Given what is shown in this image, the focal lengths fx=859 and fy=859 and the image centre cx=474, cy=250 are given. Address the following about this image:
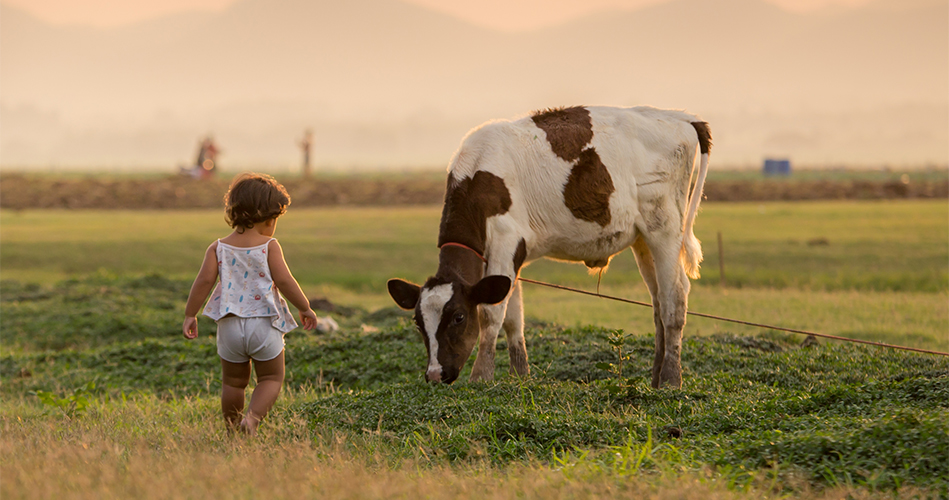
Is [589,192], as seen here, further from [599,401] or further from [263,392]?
[263,392]

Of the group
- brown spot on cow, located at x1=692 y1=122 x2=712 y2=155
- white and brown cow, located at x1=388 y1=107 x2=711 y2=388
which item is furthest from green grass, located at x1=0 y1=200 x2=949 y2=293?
white and brown cow, located at x1=388 y1=107 x2=711 y2=388

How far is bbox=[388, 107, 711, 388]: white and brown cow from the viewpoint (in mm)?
6723

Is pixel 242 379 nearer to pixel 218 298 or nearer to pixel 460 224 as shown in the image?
pixel 218 298

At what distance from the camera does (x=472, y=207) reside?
7148 mm

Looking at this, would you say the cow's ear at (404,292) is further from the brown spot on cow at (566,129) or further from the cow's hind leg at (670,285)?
the cow's hind leg at (670,285)

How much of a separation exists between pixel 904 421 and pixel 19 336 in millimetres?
11902

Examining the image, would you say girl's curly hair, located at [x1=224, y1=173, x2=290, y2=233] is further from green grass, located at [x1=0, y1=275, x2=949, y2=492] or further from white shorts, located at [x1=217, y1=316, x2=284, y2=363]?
green grass, located at [x1=0, y1=275, x2=949, y2=492]

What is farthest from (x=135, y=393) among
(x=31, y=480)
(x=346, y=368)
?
(x=31, y=480)

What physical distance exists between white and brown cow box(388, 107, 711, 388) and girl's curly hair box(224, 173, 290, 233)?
145 cm

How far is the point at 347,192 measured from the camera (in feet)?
158

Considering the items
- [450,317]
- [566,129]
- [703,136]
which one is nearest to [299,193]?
[703,136]

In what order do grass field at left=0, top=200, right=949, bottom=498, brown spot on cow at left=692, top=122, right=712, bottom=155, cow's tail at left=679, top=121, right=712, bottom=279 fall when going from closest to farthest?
grass field at left=0, top=200, right=949, bottom=498, cow's tail at left=679, top=121, right=712, bottom=279, brown spot on cow at left=692, top=122, right=712, bottom=155

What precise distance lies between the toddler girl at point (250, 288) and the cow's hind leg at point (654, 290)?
3659mm

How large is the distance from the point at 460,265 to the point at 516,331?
127 cm
